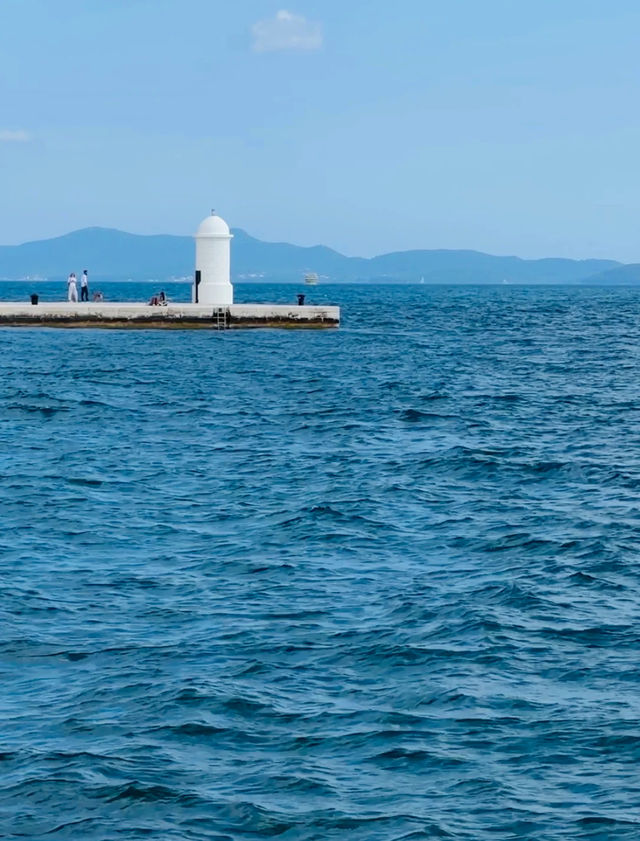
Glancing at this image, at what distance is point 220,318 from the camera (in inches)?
2280

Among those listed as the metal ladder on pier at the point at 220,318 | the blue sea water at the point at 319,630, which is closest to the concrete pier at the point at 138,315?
the metal ladder on pier at the point at 220,318

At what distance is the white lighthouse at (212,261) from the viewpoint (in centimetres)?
5797

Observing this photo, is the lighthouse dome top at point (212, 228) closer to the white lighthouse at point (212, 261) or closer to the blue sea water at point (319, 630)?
the white lighthouse at point (212, 261)

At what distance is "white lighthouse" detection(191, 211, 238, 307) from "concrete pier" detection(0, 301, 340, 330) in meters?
0.72

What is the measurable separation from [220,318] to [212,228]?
3.92 meters

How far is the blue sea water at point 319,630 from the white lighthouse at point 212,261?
2833cm

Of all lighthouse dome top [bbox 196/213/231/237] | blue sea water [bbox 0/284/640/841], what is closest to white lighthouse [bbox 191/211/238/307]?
lighthouse dome top [bbox 196/213/231/237]

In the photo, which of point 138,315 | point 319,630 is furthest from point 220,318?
point 319,630

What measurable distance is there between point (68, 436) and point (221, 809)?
63.9 feet

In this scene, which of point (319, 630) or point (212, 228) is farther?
point (212, 228)

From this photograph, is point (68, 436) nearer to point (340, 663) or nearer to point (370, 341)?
point (340, 663)

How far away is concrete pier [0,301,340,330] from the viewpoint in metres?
57.9

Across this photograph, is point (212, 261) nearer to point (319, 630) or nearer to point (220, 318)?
point (220, 318)

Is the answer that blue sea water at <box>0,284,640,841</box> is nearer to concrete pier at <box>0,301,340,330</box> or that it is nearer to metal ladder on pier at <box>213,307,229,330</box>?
metal ladder on pier at <box>213,307,229,330</box>
